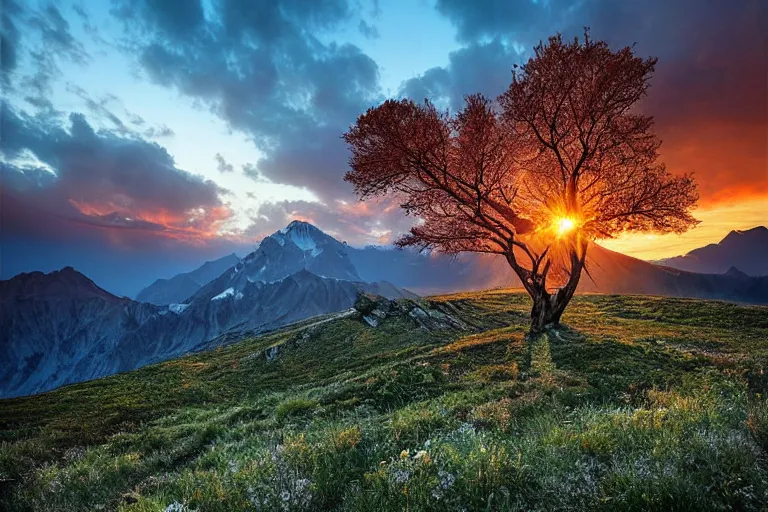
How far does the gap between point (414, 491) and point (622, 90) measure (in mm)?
20794

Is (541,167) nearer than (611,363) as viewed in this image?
No

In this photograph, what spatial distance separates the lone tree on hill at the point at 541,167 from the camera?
59.3 ft

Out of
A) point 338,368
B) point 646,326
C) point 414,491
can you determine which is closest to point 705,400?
point 414,491

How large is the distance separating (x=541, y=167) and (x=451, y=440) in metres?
19.3

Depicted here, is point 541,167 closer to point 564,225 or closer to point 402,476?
point 564,225

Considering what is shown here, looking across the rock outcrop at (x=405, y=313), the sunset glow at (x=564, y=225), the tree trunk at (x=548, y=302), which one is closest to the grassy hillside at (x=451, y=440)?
the tree trunk at (x=548, y=302)

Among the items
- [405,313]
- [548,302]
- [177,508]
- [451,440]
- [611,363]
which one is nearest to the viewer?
[177,508]

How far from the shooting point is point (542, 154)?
21234 mm

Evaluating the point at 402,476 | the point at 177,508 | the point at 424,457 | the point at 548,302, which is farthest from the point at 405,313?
the point at 177,508

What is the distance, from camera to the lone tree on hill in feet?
59.3

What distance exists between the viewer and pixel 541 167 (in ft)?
71.2

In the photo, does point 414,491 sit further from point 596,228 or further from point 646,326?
point 646,326

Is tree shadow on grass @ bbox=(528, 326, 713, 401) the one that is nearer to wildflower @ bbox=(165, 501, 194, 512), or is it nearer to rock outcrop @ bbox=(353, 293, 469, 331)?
wildflower @ bbox=(165, 501, 194, 512)

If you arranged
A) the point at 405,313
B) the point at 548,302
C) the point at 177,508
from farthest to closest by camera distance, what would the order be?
the point at 405,313 → the point at 548,302 → the point at 177,508
